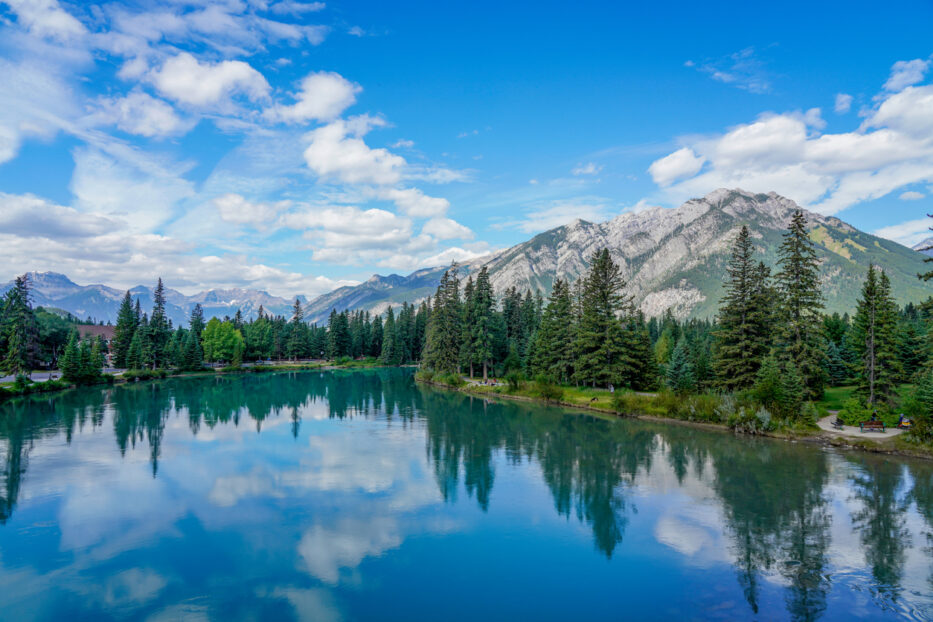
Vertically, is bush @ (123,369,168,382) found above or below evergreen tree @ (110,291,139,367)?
below

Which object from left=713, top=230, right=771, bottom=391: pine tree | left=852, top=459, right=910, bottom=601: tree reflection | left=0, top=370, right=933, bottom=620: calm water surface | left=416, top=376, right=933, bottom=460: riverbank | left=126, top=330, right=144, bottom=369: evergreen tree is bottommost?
left=0, top=370, right=933, bottom=620: calm water surface

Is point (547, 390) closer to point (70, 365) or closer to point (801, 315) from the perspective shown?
point (801, 315)

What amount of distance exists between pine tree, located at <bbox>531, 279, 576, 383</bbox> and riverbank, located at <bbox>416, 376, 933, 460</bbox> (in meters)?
4.34

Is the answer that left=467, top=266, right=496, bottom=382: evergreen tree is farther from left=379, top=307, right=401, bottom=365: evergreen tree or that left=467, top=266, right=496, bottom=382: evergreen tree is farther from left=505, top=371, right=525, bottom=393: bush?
left=379, top=307, right=401, bottom=365: evergreen tree

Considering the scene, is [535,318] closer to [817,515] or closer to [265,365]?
[265,365]

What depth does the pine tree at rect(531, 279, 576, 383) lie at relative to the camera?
65.2 m

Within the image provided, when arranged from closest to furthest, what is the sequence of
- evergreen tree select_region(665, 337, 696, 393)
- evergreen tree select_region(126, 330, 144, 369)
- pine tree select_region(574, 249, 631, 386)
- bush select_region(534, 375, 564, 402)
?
evergreen tree select_region(665, 337, 696, 393) < pine tree select_region(574, 249, 631, 386) < bush select_region(534, 375, 564, 402) < evergreen tree select_region(126, 330, 144, 369)

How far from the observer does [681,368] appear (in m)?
51.0

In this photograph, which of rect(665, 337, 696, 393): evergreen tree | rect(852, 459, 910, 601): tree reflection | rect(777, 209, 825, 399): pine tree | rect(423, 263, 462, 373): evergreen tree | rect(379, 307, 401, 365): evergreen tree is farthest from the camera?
rect(379, 307, 401, 365): evergreen tree

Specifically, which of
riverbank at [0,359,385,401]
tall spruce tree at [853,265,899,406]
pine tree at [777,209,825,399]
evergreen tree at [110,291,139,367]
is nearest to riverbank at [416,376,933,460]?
pine tree at [777,209,825,399]

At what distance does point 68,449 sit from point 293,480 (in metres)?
18.5

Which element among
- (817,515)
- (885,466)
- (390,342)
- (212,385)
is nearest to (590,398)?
(885,466)

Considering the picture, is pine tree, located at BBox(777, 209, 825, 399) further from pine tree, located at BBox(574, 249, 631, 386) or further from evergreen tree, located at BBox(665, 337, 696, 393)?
pine tree, located at BBox(574, 249, 631, 386)

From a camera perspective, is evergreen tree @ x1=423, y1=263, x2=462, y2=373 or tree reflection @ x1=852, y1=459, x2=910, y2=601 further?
evergreen tree @ x1=423, y1=263, x2=462, y2=373
